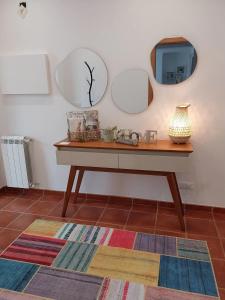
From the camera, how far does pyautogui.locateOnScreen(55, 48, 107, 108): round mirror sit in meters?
2.55

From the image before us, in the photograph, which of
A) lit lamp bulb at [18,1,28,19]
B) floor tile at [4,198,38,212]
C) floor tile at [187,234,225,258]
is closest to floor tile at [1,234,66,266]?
floor tile at [4,198,38,212]

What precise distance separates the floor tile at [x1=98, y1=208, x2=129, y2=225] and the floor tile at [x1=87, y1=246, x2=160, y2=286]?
43cm

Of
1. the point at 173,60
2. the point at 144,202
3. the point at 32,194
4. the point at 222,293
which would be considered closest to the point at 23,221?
the point at 32,194

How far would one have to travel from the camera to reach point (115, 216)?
260 cm

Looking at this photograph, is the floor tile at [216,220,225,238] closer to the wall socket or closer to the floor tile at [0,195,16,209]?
the wall socket

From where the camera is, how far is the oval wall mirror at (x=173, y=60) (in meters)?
2.29

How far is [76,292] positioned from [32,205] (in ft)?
4.79

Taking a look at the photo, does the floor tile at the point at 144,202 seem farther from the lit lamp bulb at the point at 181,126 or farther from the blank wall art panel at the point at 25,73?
the blank wall art panel at the point at 25,73

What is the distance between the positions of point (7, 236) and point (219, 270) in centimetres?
183

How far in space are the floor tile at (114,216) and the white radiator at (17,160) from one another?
107cm

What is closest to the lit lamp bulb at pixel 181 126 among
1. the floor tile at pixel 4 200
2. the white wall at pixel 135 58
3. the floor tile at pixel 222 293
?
the white wall at pixel 135 58

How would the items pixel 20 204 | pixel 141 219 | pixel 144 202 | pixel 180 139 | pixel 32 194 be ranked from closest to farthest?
pixel 180 139, pixel 141 219, pixel 144 202, pixel 20 204, pixel 32 194

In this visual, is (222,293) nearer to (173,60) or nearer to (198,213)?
(198,213)

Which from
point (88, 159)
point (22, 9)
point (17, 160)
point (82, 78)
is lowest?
point (17, 160)
